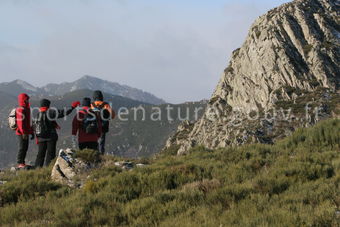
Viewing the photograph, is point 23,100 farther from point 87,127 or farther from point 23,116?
point 87,127

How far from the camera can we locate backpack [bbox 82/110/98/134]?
11328 millimetres

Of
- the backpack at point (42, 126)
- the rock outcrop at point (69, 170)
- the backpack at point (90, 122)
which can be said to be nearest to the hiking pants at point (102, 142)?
the backpack at point (90, 122)

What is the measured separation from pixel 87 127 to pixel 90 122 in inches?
7.4

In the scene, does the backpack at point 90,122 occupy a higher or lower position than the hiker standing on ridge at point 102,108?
lower

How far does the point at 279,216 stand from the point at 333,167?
353 cm

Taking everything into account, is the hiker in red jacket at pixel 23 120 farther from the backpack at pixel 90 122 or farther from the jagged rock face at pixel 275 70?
the jagged rock face at pixel 275 70

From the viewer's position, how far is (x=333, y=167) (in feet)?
25.2

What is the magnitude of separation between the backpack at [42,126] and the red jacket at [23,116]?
0.44 m

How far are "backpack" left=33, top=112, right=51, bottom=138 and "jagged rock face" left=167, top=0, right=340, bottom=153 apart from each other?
254 ft

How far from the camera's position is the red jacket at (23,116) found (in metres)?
11.5

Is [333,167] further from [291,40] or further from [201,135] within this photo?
[291,40]

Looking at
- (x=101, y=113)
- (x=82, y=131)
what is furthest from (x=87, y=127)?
(x=101, y=113)

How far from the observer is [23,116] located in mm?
11531

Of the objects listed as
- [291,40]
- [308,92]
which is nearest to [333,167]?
[308,92]
